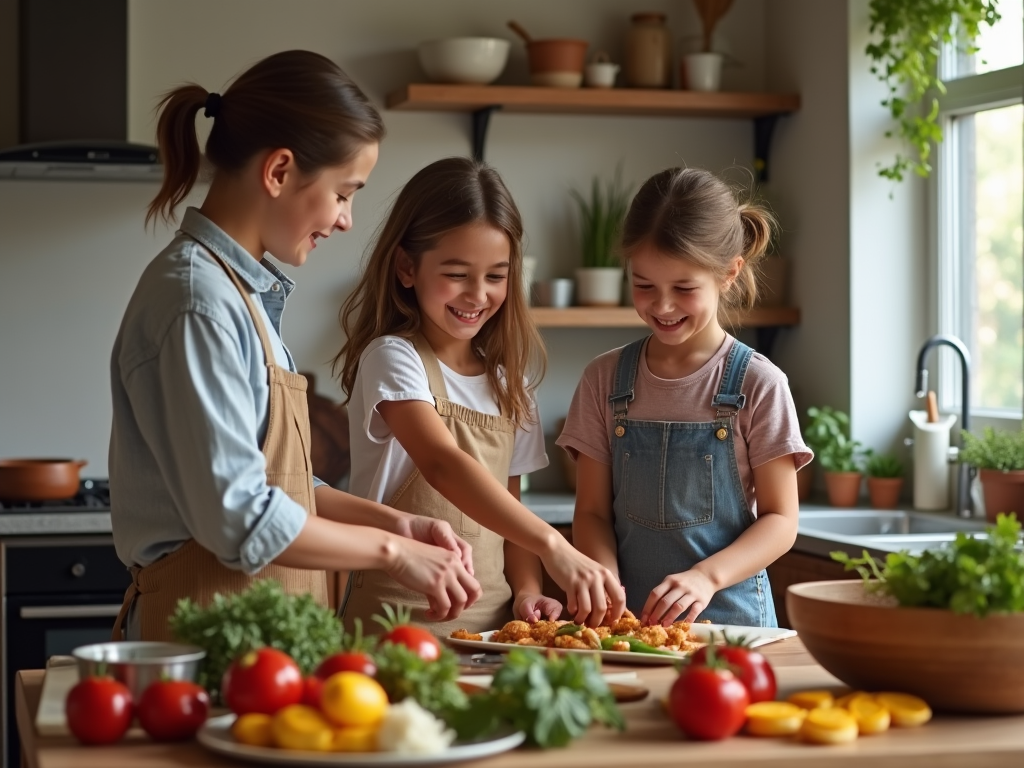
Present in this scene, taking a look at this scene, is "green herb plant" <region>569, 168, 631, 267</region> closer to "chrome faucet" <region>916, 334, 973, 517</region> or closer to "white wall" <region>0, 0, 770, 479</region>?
"white wall" <region>0, 0, 770, 479</region>

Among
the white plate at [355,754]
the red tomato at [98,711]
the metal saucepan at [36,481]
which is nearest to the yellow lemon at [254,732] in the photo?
the white plate at [355,754]

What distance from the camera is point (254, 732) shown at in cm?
109

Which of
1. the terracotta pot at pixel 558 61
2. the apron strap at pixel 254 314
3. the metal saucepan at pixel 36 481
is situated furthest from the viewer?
the terracotta pot at pixel 558 61

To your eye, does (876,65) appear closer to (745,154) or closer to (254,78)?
(745,154)

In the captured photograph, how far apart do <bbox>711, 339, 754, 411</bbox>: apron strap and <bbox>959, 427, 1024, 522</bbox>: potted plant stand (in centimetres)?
120

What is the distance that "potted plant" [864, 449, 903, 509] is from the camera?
11.2 ft

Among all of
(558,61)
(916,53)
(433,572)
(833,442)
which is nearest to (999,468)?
(833,442)

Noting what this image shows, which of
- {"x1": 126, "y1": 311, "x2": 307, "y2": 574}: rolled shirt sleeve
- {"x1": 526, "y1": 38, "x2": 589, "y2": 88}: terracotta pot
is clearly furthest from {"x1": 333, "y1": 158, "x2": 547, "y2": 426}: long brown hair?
{"x1": 526, "y1": 38, "x2": 589, "y2": 88}: terracotta pot

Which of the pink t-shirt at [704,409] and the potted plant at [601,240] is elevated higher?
the potted plant at [601,240]

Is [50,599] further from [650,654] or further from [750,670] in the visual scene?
[750,670]

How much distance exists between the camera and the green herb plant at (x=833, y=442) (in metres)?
3.47

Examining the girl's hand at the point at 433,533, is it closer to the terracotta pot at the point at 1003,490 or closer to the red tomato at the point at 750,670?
the red tomato at the point at 750,670

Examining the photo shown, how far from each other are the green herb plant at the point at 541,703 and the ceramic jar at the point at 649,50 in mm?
2767

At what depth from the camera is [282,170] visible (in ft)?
5.21
